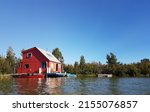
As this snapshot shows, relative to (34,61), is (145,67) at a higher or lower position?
lower

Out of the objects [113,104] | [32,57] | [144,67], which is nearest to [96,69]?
[144,67]

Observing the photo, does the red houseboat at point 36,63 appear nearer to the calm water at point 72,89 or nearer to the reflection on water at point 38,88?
the reflection on water at point 38,88

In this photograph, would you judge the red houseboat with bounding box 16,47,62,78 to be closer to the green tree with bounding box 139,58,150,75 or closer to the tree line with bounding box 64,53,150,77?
the tree line with bounding box 64,53,150,77

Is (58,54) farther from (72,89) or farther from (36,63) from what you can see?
(72,89)

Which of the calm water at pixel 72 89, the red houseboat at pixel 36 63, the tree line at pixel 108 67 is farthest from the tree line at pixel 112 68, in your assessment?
the calm water at pixel 72 89

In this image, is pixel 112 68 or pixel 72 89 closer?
pixel 72 89

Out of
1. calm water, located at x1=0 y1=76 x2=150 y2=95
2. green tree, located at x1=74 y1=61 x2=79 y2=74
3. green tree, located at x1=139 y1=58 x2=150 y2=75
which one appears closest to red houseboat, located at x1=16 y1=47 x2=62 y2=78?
green tree, located at x1=74 y1=61 x2=79 y2=74

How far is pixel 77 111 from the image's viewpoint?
9.84 meters

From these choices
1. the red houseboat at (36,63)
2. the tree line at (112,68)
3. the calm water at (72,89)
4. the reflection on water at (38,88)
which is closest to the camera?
the calm water at (72,89)

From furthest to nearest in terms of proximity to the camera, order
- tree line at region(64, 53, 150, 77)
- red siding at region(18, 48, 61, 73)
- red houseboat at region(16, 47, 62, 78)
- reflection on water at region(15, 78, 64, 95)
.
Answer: tree line at region(64, 53, 150, 77) → red siding at region(18, 48, 61, 73) → red houseboat at region(16, 47, 62, 78) → reflection on water at region(15, 78, 64, 95)

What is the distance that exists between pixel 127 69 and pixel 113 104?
40.0 meters

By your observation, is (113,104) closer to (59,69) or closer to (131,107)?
(131,107)

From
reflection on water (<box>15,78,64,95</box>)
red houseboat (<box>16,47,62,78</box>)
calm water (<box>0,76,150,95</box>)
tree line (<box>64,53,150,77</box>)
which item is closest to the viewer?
calm water (<box>0,76,150,95</box>)

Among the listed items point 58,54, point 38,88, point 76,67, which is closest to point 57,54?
point 58,54
